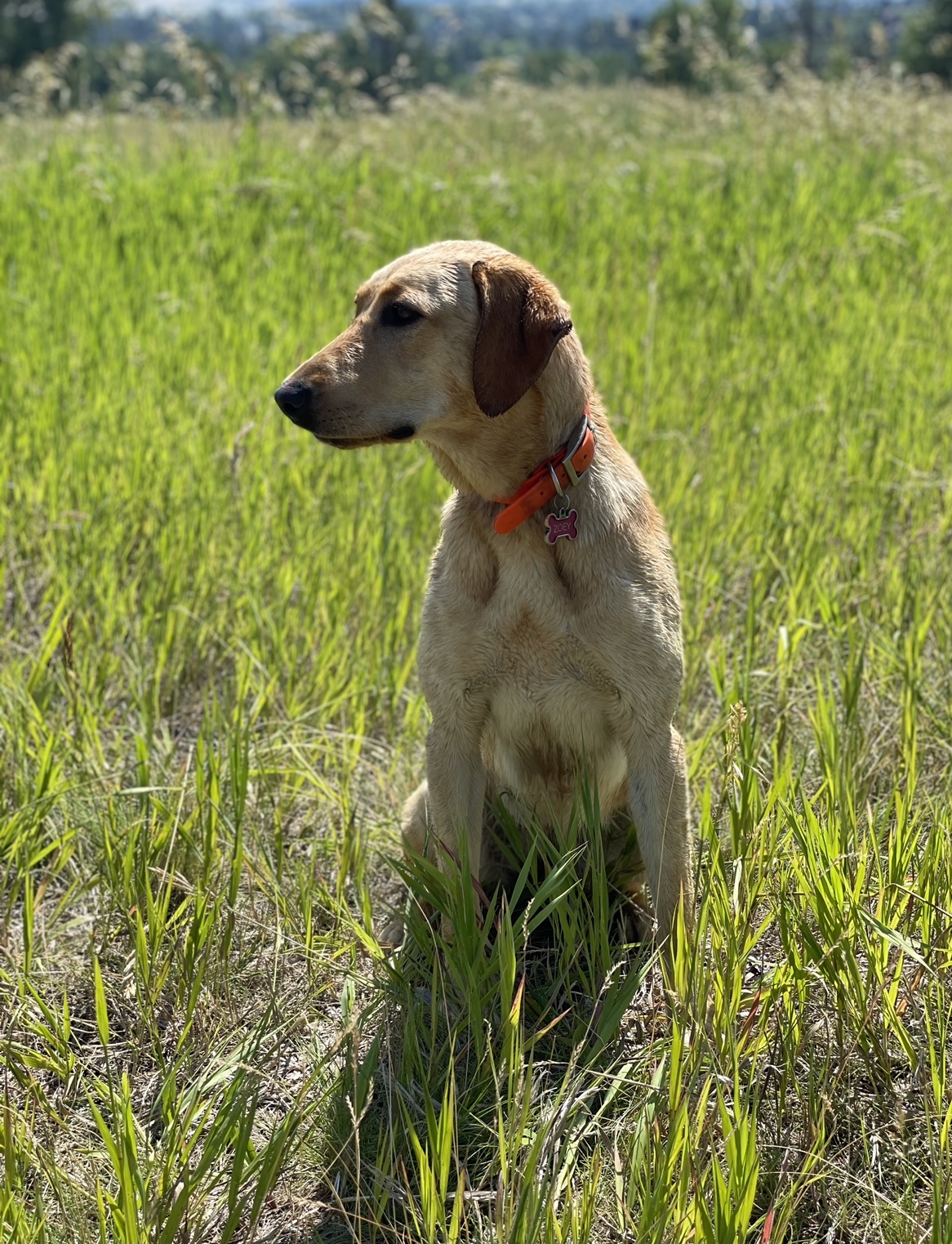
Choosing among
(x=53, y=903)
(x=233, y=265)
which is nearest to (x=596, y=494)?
(x=53, y=903)

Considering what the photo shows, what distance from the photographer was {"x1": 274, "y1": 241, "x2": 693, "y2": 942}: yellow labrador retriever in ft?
6.98

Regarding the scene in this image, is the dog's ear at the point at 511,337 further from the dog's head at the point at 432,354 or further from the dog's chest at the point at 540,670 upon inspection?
the dog's chest at the point at 540,670

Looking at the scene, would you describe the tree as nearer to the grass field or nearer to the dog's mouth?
the grass field

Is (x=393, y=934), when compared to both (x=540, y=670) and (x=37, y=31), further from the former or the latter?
(x=37, y=31)

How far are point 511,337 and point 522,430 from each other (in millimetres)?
172

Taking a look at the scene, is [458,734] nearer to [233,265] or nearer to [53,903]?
[53,903]

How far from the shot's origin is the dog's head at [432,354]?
212cm

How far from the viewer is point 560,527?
7.03 feet

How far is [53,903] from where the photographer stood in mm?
2479

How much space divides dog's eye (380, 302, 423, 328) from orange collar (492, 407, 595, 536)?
36 centimetres

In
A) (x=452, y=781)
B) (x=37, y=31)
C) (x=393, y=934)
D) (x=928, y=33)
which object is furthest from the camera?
(x=37, y=31)

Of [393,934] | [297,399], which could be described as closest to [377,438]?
[297,399]

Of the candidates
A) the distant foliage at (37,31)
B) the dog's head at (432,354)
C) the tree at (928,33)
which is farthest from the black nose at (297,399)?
the distant foliage at (37,31)

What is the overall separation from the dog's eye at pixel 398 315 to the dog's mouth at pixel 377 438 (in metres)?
0.20
